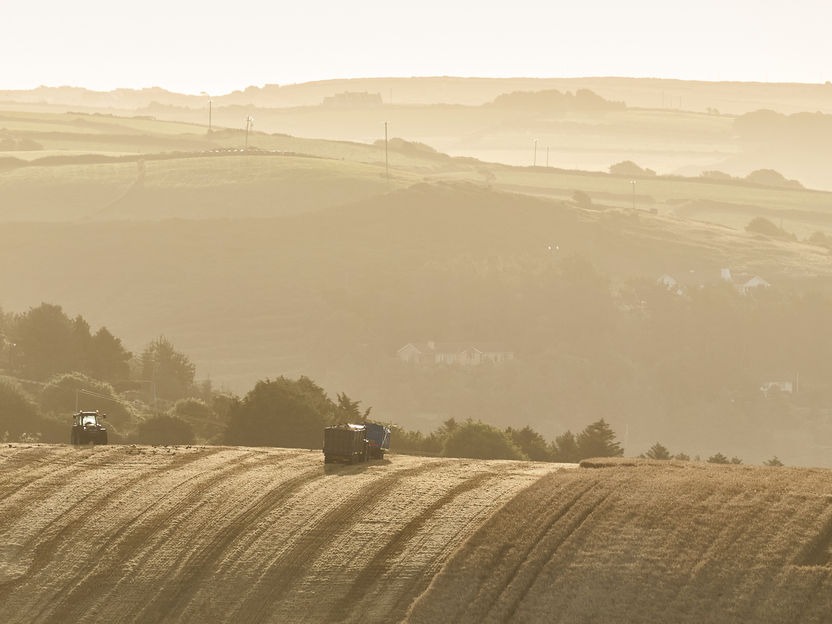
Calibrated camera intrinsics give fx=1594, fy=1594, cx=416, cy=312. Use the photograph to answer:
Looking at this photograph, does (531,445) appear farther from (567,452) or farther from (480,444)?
(480,444)

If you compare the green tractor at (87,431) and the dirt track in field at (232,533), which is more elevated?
the dirt track in field at (232,533)

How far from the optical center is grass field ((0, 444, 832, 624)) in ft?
201

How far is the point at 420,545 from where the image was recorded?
67.8 meters

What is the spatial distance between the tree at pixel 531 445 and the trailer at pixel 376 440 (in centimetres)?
4272

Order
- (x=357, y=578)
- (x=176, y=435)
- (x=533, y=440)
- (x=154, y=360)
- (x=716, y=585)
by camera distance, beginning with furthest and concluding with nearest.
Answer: (x=154, y=360) → (x=533, y=440) → (x=176, y=435) → (x=357, y=578) → (x=716, y=585)

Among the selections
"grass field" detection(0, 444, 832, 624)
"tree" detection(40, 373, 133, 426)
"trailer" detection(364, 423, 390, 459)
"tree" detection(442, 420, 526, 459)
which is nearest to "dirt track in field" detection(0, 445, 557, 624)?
"grass field" detection(0, 444, 832, 624)

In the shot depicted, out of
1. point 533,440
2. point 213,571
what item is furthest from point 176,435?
point 213,571

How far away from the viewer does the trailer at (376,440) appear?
85.1 metres

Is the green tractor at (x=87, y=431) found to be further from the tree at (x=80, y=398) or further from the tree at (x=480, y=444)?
the tree at (x=80, y=398)

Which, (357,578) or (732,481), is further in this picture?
(732,481)

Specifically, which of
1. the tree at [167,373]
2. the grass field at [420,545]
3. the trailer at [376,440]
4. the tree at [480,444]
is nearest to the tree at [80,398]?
the tree at [167,373]

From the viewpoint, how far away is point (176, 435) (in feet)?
410

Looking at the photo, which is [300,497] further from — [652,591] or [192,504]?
[652,591]

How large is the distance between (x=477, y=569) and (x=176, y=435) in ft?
210
